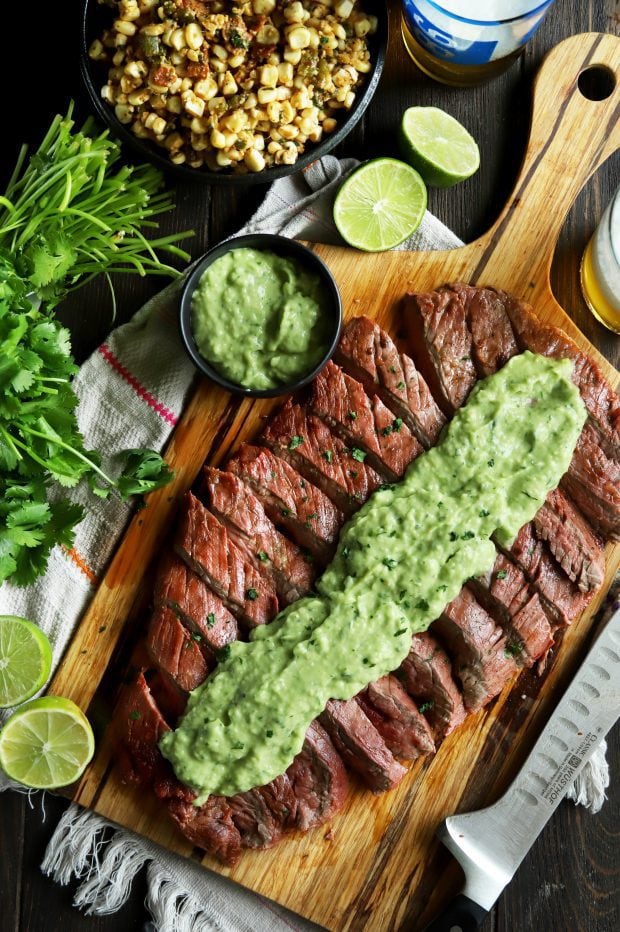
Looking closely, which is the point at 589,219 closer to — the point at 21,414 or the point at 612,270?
the point at 612,270

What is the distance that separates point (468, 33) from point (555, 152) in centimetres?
70

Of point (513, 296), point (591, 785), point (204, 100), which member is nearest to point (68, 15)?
point (204, 100)

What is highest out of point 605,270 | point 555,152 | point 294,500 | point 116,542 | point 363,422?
point 555,152

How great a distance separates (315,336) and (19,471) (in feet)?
4.54

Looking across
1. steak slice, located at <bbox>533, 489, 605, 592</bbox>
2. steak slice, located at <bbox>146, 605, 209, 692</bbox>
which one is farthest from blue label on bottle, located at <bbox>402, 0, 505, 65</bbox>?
steak slice, located at <bbox>146, 605, 209, 692</bbox>

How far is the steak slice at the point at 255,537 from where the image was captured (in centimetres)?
377

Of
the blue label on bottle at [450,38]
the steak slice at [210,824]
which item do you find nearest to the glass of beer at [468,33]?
the blue label on bottle at [450,38]

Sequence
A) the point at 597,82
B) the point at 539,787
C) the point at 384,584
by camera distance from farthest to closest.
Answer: the point at 597,82 → the point at 539,787 → the point at 384,584

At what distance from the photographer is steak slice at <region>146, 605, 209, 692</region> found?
12.0 ft

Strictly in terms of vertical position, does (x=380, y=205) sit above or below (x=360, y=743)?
above

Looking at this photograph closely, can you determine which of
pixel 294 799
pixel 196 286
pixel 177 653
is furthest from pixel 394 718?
pixel 196 286

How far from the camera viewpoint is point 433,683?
378cm

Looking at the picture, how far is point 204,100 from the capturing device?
376cm

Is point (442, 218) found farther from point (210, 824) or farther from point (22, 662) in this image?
point (210, 824)
